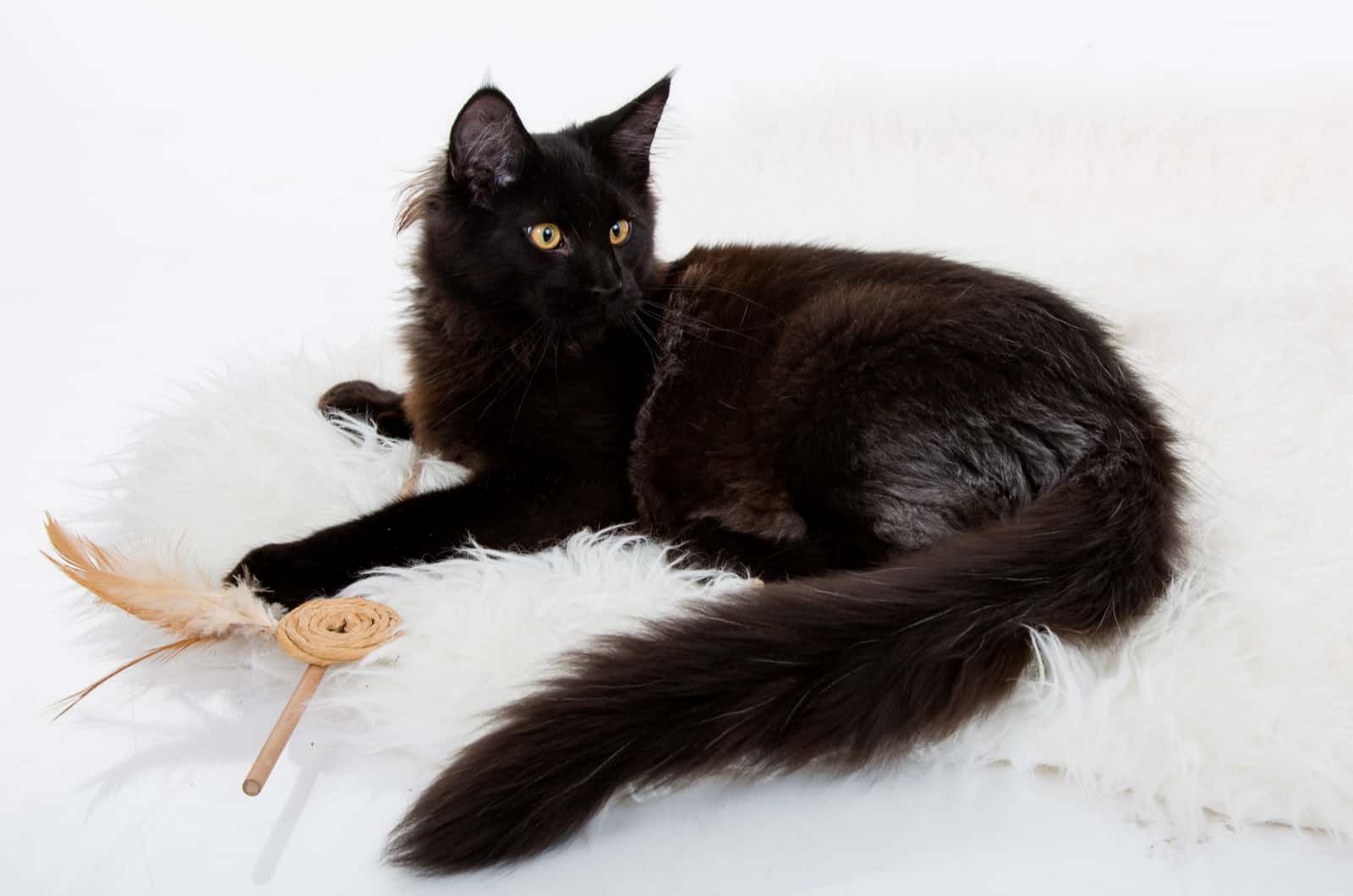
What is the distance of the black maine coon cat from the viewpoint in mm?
1231

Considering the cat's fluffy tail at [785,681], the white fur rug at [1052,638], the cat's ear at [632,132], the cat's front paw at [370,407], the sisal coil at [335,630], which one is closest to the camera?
the cat's fluffy tail at [785,681]

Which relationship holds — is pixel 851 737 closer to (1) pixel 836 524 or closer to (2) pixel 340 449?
(1) pixel 836 524

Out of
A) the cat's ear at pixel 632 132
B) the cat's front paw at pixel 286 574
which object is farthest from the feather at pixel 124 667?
the cat's ear at pixel 632 132

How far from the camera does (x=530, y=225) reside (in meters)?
1.79

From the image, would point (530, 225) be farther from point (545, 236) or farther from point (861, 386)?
point (861, 386)

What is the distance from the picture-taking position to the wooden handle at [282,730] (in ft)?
Result: 4.15

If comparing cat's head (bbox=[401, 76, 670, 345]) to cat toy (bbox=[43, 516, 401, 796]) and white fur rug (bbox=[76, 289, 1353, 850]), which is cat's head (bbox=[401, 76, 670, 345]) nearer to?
white fur rug (bbox=[76, 289, 1353, 850])

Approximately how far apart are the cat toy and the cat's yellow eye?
2.02 ft

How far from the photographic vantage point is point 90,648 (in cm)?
167

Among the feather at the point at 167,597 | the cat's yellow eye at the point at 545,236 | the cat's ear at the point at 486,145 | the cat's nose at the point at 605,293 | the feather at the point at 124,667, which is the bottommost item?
the feather at the point at 124,667

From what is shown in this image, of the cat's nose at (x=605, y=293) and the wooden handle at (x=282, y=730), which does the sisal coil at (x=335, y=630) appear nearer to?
the wooden handle at (x=282, y=730)

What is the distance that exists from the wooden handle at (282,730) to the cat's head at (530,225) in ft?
2.23

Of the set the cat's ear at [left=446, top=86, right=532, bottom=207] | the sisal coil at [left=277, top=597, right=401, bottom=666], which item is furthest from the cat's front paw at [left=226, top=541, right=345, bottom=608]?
the cat's ear at [left=446, top=86, right=532, bottom=207]

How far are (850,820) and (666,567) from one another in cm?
52
